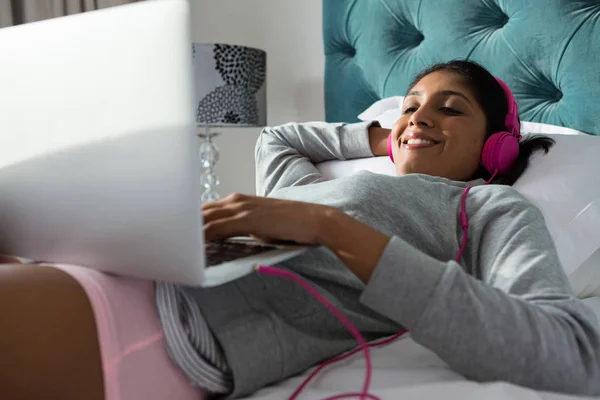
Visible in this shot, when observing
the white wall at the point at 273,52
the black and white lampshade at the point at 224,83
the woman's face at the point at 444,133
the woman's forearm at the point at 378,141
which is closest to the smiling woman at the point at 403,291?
the woman's face at the point at 444,133

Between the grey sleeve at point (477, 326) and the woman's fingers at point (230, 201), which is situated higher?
the woman's fingers at point (230, 201)

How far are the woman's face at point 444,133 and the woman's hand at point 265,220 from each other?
20.7 inches

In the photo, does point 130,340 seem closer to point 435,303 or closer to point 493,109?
point 435,303

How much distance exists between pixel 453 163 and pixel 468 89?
6.2 inches

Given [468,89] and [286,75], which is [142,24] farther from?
[286,75]

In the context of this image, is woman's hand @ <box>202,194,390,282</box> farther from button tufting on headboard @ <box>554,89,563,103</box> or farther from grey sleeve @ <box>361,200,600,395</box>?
button tufting on headboard @ <box>554,89,563,103</box>

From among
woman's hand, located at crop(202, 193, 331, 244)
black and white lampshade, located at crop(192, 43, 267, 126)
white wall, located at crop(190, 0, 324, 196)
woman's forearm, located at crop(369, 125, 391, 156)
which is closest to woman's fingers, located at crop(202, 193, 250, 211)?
woman's hand, located at crop(202, 193, 331, 244)

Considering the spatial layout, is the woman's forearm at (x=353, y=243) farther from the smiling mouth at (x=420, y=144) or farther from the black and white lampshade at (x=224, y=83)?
the black and white lampshade at (x=224, y=83)

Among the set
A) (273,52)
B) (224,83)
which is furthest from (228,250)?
(273,52)

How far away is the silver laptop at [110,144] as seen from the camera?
19.7 inches

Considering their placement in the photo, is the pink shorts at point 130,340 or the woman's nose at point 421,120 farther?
the woman's nose at point 421,120

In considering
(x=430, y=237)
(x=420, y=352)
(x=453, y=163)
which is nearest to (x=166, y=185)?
(x=420, y=352)

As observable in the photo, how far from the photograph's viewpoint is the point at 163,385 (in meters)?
0.63

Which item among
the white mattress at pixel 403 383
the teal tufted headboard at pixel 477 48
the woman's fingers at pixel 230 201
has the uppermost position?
the teal tufted headboard at pixel 477 48
